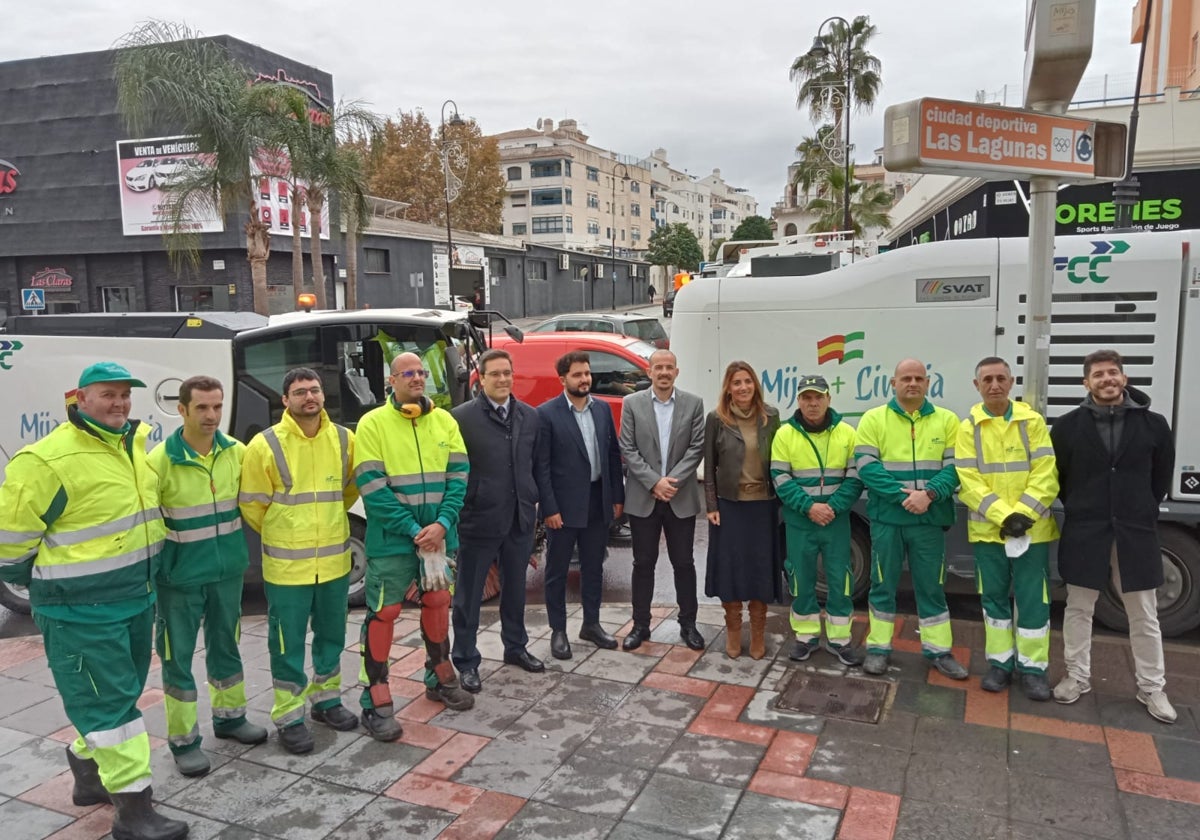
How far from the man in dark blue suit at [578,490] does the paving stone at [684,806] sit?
164 centimetres

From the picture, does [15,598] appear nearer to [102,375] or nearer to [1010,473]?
[102,375]

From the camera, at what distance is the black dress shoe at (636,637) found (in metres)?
5.63

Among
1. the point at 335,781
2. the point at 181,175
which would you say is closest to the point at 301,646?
the point at 335,781

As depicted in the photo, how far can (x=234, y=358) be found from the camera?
644cm

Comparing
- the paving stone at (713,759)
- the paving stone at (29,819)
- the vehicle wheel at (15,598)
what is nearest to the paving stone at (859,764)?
the paving stone at (713,759)

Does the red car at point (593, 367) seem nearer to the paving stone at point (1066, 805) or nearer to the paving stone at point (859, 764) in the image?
the paving stone at point (859, 764)

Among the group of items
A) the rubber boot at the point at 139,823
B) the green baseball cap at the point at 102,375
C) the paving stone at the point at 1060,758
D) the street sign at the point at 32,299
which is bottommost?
the paving stone at the point at 1060,758

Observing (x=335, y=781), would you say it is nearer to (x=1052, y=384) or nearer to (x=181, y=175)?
(x=1052, y=384)

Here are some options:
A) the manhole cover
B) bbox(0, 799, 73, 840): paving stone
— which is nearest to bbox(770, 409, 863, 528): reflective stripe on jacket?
the manhole cover

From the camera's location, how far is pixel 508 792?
3.95 m

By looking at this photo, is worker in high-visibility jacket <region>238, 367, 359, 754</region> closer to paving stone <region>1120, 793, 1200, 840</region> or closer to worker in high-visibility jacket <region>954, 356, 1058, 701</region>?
worker in high-visibility jacket <region>954, 356, 1058, 701</region>

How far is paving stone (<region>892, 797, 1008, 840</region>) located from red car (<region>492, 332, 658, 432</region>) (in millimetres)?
6214

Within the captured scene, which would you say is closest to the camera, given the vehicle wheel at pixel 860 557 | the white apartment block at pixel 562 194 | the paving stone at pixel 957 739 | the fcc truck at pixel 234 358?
the paving stone at pixel 957 739

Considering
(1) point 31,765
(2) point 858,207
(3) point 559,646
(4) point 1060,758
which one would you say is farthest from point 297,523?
(2) point 858,207
